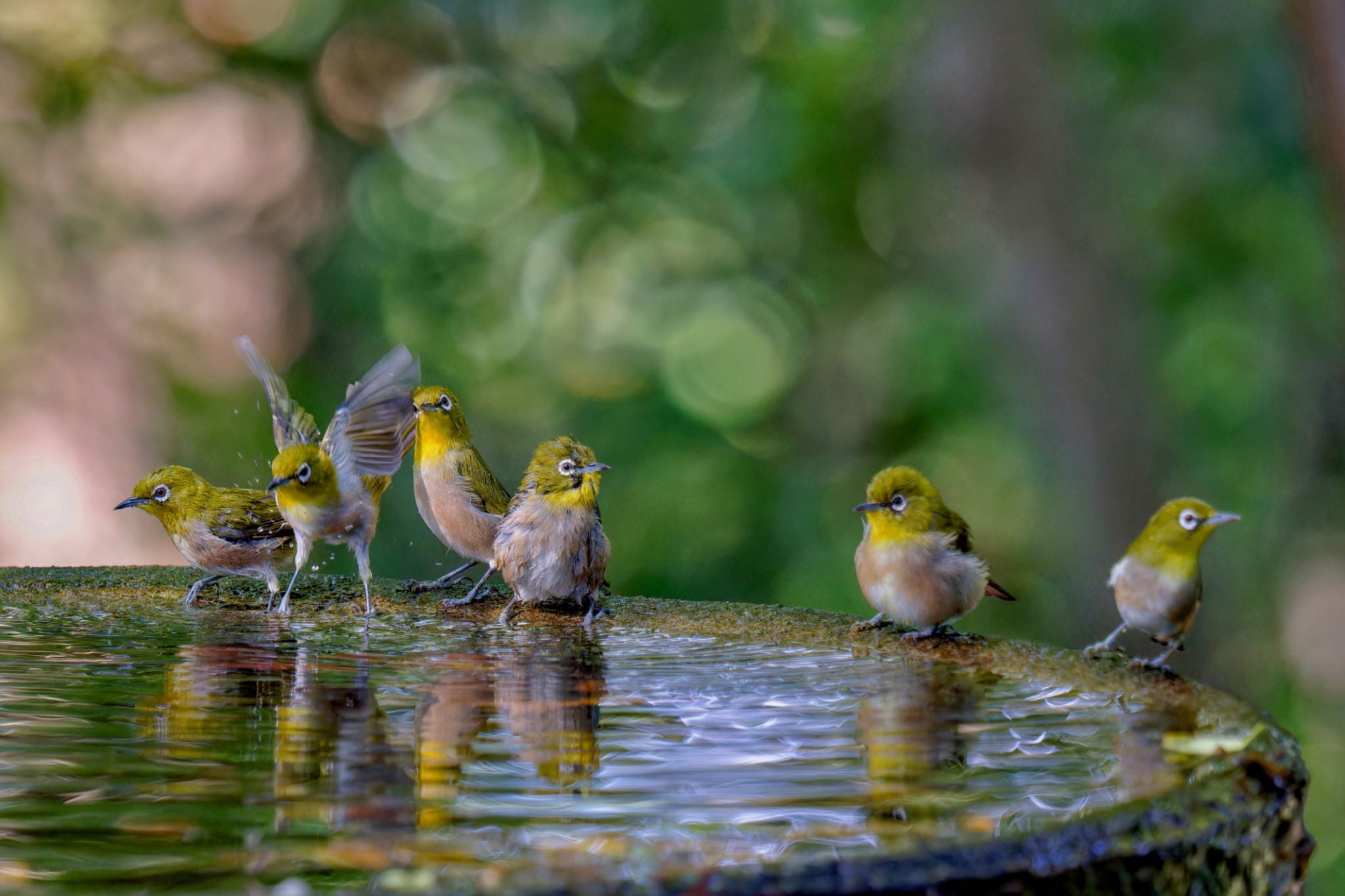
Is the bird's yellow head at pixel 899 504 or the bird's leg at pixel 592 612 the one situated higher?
the bird's yellow head at pixel 899 504

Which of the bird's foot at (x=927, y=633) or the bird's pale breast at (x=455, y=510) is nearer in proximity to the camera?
the bird's foot at (x=927, y=633)

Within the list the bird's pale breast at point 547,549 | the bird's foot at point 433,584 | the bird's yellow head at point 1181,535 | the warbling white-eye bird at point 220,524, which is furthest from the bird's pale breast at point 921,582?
the warbling white-eye bird at point 220,524

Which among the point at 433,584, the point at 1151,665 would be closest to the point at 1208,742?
the point at 1151,665

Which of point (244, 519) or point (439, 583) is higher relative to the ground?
point (244, 519)

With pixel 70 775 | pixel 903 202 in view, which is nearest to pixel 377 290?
pixel 903 202

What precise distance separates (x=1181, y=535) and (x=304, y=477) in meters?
2.04

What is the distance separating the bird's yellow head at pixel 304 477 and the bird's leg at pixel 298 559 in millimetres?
105

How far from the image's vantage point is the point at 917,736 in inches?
77.7

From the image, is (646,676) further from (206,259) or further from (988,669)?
(206,259)

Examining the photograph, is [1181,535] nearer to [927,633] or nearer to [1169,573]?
[1169,573]

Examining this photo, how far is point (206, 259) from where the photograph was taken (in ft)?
33.6

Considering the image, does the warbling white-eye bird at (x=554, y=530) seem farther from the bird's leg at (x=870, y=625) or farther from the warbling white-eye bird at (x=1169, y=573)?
the warbling white-eye bird at (x=1169, y=573)

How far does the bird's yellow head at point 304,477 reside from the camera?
3.24 metres

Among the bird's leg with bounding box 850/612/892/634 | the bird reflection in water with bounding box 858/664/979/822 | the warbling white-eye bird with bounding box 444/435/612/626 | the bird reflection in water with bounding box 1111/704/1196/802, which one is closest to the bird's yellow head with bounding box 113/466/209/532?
the warbling white-eye bird with bounding box 444/435/612/626
